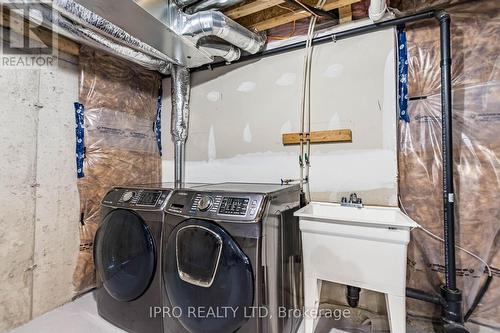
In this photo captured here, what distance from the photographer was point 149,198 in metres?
1.54

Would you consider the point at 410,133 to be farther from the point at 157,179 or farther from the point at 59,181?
the point at 59,181

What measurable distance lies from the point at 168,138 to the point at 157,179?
1.53 ft

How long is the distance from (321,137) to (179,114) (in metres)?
1.42

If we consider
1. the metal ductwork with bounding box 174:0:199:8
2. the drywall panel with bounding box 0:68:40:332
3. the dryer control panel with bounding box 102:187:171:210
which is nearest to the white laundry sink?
the dryer control panel with bounding box 102:187:171:210

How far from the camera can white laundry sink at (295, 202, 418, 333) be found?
4.00 feet

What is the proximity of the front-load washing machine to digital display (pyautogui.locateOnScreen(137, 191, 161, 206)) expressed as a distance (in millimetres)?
141

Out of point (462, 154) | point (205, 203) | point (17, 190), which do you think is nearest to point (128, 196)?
point (205, 203)

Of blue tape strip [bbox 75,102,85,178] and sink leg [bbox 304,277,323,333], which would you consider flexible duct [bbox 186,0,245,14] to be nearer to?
blue tape strip [bbox 75,102,85,178]

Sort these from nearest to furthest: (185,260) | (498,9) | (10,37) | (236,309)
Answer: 1. (236,309)
2. (185,260)
3. (498,9)
4. (10,37)

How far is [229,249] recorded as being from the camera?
1194mm

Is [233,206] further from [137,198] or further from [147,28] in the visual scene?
[147,28]

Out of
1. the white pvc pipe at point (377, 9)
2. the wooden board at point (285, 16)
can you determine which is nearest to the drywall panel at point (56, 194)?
the wooden board at point (285, 16)

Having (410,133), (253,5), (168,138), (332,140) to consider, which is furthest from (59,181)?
(410,133)

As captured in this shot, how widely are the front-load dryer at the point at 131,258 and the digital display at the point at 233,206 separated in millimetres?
420
